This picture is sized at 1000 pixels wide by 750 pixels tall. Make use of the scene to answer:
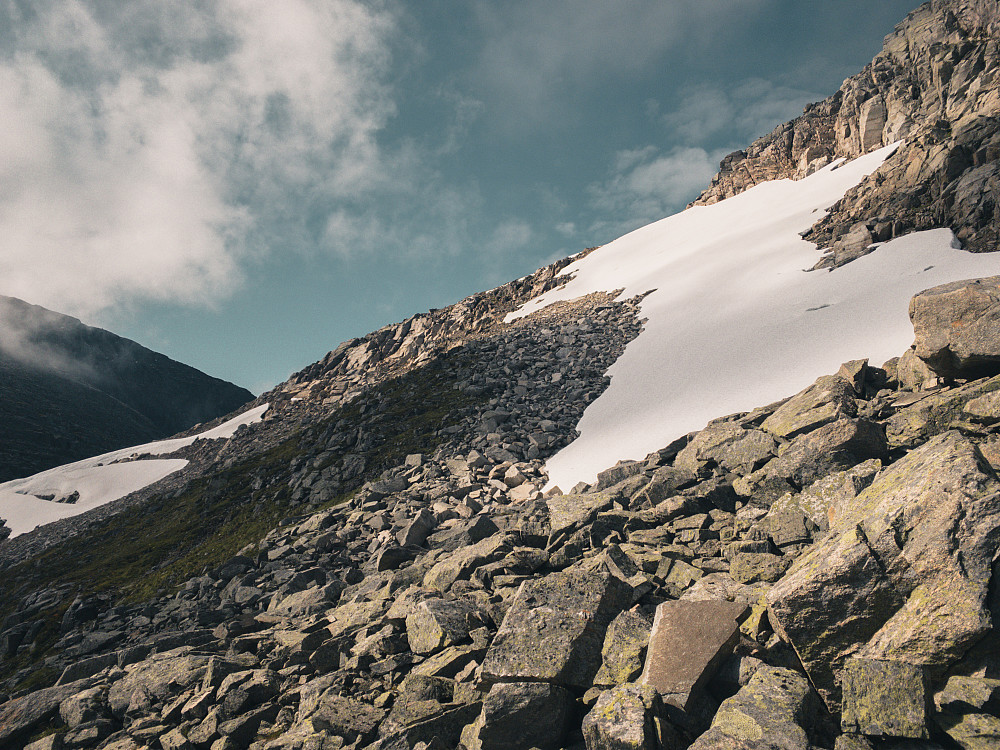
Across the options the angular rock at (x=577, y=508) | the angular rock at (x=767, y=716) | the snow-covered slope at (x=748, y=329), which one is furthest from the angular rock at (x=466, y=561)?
the snow-covered slope at (x=748, y=329)

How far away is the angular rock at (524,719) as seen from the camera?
722cm

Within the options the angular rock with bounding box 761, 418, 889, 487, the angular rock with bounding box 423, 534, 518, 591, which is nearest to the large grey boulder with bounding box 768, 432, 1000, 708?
the angular rock with bounding box 761, 418, 889, 487

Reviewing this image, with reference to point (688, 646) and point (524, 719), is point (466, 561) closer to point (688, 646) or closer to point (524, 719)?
point (524, 719)

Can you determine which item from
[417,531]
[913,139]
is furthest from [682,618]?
[913,139]

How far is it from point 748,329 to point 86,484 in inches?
4287

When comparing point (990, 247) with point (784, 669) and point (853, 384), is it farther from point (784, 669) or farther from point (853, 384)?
point (784, 669)

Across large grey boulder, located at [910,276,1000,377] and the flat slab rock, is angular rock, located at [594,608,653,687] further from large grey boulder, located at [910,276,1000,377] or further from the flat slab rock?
large grey boulder, located at [910,276,1000,377]

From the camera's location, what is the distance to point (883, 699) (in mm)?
5922

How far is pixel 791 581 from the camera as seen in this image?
6.89 meters

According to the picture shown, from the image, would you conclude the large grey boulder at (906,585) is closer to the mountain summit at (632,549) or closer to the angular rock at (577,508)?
the mountain summit at (632,549)

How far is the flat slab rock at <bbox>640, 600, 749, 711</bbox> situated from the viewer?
6.67 meters

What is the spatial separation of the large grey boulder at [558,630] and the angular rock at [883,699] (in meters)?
3.51

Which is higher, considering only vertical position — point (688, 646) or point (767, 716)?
point (688, 646)

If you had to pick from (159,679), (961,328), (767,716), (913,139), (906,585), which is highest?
(913,139)
